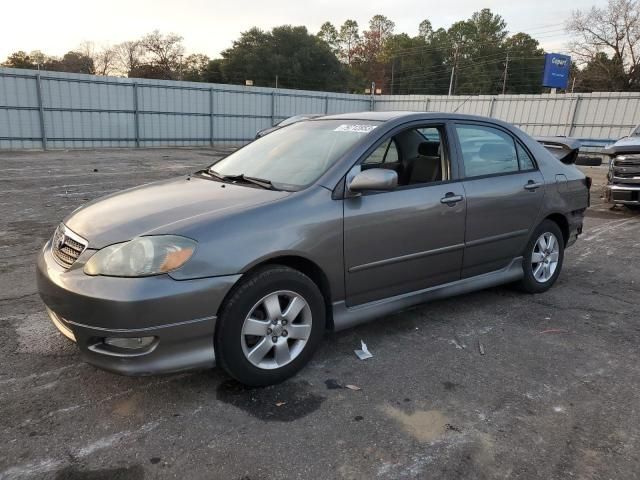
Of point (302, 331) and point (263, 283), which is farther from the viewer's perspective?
point (302, 331)

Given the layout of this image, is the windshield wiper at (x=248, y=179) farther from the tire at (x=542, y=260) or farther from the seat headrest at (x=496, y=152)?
the tire at (x=542, y=260)

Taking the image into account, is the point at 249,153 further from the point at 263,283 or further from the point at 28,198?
the point at 28,198

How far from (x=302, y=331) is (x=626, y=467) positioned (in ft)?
5.86

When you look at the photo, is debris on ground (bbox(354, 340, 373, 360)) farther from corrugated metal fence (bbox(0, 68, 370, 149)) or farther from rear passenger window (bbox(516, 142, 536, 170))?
corrugated metal fence (bbox(0, 68, 370, 149))

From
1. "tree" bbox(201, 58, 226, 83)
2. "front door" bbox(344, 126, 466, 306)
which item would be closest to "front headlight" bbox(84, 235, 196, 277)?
"front door" bbox(344, 126, 466, 306)

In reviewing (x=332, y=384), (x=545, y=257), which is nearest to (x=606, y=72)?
(x=545, y=257)

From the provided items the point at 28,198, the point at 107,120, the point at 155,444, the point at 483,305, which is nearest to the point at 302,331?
the point at 155,444

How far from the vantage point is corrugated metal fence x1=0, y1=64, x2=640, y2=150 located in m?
18.3

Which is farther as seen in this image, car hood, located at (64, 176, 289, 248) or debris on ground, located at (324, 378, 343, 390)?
debris on ground, located at (324, 378, 343, 390)

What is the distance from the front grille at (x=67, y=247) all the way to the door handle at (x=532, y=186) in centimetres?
353

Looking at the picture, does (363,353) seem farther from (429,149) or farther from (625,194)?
(625,194)

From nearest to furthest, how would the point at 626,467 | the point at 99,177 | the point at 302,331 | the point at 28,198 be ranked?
the point at 626,467
the point at 302,331
the point at 28,198
the point at 99,177

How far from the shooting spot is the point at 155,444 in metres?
2.49

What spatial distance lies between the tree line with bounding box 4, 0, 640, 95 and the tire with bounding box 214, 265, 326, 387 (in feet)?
162
